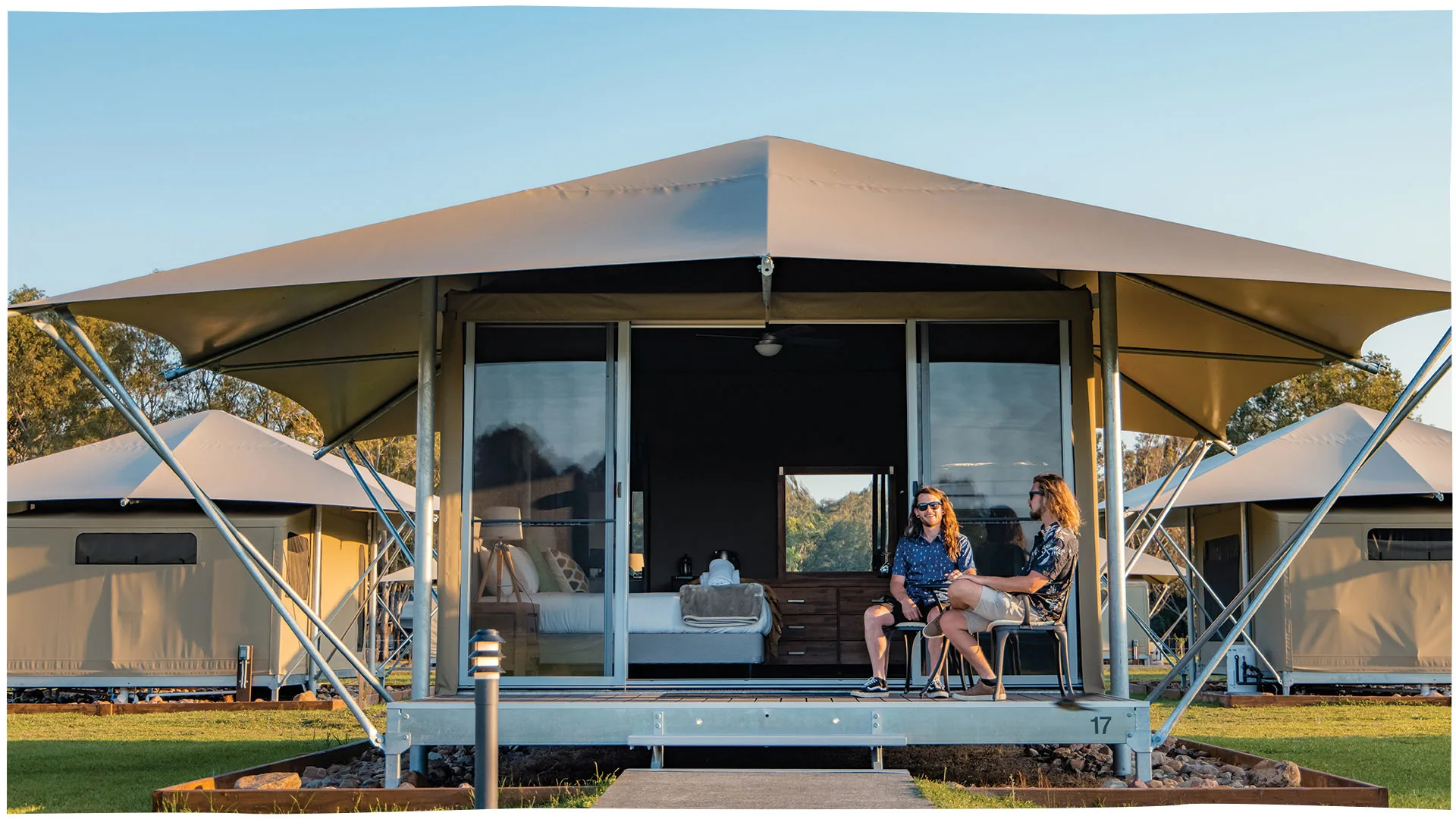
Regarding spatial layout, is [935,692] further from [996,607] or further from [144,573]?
[144,573]

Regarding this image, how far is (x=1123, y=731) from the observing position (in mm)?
6098

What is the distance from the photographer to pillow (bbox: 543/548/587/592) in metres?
6.95

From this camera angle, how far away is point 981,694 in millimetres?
6543

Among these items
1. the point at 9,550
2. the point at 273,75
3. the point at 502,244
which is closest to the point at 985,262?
the point at 502,244

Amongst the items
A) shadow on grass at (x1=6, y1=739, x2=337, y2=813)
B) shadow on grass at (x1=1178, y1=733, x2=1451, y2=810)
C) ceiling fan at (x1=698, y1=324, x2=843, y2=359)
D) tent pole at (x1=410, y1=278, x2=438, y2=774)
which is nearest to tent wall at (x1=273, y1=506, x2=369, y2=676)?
shadow on grass at (x1=6, y1=739, x2=337, y2=813)

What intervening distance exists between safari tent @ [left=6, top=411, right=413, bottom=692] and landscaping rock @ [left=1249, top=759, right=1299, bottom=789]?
874cm

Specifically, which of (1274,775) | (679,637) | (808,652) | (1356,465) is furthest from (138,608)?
(1356,465)

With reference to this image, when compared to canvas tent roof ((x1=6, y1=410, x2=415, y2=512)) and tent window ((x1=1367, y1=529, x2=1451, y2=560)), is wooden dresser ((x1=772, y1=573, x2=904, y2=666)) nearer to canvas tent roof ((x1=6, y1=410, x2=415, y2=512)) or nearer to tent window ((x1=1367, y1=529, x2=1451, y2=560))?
canvas tent roof ((x1=6, y1=410, x2=415, y2=512))

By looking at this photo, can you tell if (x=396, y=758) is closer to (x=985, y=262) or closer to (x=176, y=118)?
(x=985, y=262)

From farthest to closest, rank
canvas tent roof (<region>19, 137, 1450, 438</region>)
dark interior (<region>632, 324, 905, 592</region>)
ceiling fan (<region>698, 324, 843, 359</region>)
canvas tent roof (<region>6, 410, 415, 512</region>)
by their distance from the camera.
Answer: canvas tent roof (<region>6, 410, 415, 512</region>), dark interior (<region>632, 324, 905, 592</region>), ceiling fan (<region>698, 324, 843, 359</region>), canvas tent roof (<region>19, 137, 1450, 438</region>)

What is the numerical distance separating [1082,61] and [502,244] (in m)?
9.26

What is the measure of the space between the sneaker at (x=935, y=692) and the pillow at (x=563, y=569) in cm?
178

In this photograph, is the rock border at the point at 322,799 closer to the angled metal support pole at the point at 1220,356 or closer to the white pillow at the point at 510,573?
the white pillow at the point at 510,573

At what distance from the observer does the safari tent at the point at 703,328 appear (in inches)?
235
